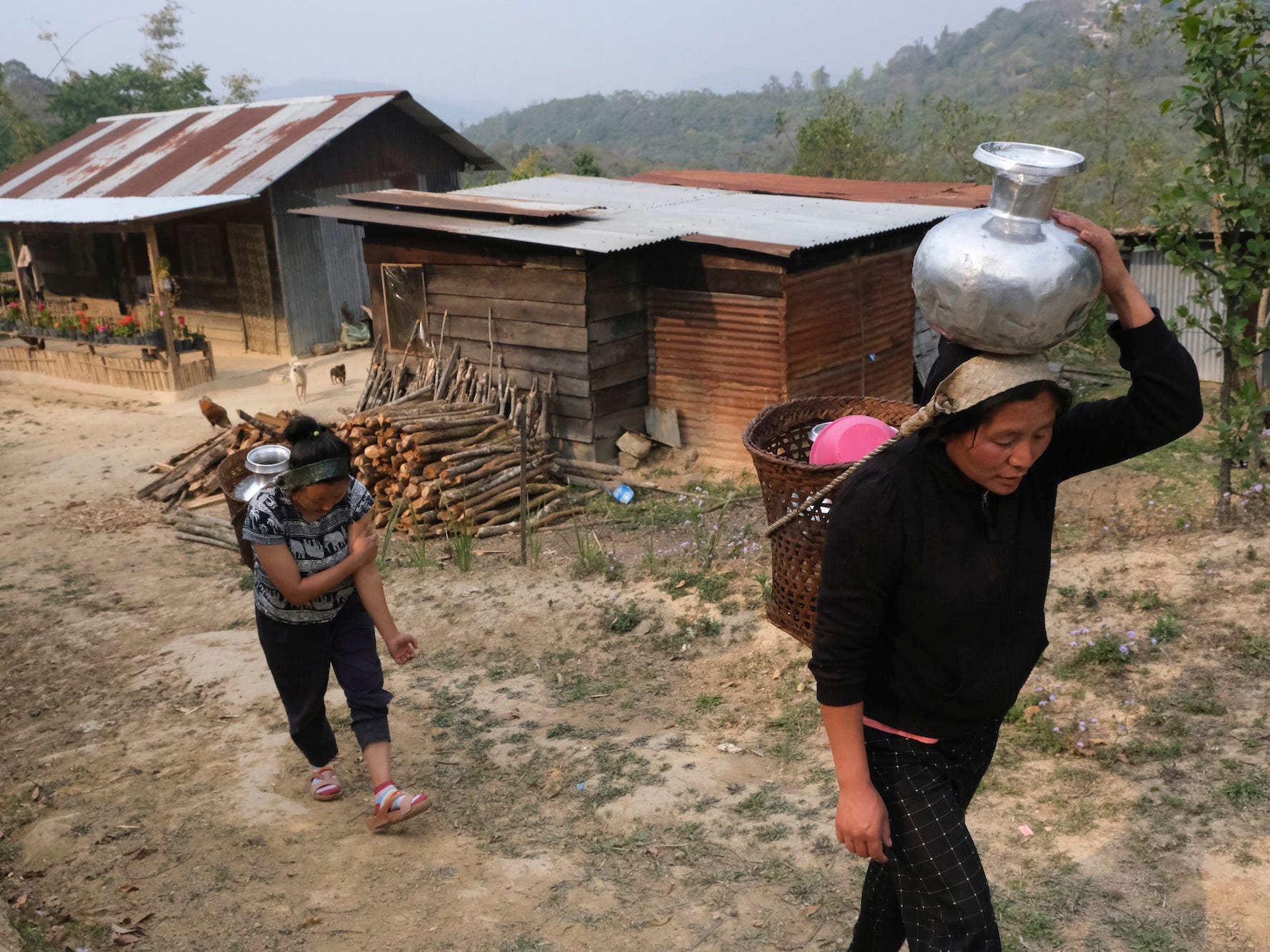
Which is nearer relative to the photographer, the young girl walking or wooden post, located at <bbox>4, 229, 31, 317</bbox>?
the young girl walking

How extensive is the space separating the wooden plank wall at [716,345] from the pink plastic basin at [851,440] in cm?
669

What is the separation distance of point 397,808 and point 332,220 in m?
16.3

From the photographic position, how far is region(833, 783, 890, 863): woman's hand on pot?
7.25ft

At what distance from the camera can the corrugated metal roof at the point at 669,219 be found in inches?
383

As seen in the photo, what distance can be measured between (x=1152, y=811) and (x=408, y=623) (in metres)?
4.63

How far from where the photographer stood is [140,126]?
886 inches

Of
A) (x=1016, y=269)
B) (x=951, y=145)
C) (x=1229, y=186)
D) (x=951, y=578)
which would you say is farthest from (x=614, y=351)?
(x=951, y=145)

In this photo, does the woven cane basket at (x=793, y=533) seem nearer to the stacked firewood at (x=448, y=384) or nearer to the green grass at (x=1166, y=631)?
the green grass at (x=1166, y=631)

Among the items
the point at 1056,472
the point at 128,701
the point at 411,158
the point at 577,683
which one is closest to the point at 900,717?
the point at 1056,472

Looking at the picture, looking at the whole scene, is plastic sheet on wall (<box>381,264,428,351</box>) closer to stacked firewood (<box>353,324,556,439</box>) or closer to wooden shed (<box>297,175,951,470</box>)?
wooden shed (<box>297,175,951,470</box>)

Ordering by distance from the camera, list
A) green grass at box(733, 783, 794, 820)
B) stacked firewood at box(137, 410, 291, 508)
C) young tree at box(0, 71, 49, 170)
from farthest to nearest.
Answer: young tree at box(0, 71, 49, 170) → stacked firewood at box(137, 410, 291, 508) → green grass at box(733, 783, 794, 820)

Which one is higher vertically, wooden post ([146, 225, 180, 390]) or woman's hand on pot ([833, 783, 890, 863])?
woman's hand on pot ([833, 783, 890, 863])

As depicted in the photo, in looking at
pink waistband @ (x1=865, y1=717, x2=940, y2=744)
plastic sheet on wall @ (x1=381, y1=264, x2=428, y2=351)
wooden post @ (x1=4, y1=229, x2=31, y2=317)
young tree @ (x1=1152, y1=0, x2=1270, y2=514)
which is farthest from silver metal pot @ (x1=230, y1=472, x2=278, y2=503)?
wooden post @ (x1=4, y1=229, x2=31, y2=317)

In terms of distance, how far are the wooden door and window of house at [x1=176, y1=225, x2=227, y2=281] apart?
0.47 metres
